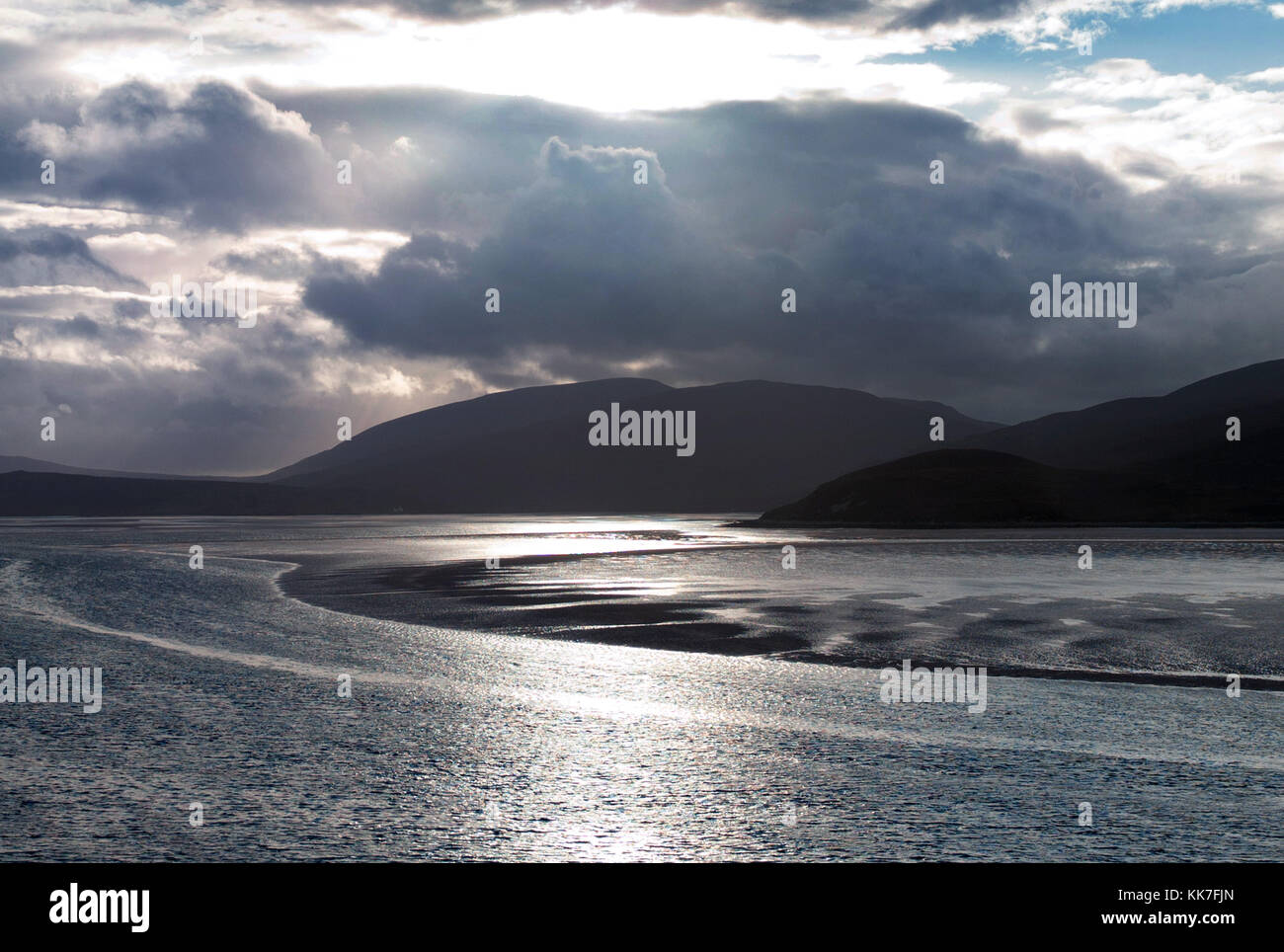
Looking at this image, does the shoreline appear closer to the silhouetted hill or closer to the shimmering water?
the shimmering water

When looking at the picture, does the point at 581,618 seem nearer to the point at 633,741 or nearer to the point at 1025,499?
the point at 633,741

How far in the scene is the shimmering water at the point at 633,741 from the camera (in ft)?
36.6

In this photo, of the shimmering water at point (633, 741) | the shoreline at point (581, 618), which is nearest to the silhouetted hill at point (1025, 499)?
the shoreline at point (581, 618)

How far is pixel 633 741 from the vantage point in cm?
1548

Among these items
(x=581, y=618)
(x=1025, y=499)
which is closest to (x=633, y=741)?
(x=581, y=618)

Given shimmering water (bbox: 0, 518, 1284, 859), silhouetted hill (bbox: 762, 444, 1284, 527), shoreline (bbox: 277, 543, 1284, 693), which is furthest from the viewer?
silhouetted hill (bbox: 762, 444, 1284, 527)

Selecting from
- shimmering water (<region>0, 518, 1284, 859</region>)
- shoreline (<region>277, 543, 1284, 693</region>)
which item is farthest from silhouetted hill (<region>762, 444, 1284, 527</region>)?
shimmering water (<region>0, 518, 1284, 859</region>)

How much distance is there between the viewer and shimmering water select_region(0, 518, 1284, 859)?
1116cm

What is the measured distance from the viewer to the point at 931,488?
181m

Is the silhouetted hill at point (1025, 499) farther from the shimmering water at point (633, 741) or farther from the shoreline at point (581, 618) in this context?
the shimmering water at point (633, 741)

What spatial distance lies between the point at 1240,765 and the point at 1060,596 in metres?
24.0
